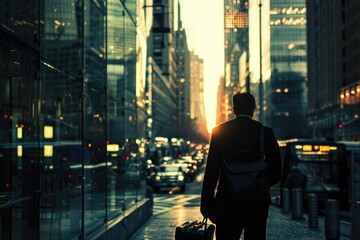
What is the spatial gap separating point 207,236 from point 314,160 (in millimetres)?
21669

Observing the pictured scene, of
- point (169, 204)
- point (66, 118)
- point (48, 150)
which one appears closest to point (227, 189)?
point (48, 150)

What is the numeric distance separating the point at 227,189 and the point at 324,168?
72.4 ft

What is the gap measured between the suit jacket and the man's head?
A: 0.40 feet

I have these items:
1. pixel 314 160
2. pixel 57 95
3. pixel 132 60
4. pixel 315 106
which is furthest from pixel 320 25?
pixel 57 95

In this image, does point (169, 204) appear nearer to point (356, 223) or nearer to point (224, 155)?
point (356, 223)

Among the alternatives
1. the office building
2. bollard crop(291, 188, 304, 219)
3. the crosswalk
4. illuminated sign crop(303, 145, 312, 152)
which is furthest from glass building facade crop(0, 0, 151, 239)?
the office building

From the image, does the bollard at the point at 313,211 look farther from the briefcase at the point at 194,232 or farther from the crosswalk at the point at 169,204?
the briefcase at the point at 194,232

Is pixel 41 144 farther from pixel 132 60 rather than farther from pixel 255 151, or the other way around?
pixel 132 60

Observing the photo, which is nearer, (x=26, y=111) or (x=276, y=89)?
(x=26, y=111)

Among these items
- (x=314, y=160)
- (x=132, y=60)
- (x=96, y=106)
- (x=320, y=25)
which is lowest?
(x=314, y=160)

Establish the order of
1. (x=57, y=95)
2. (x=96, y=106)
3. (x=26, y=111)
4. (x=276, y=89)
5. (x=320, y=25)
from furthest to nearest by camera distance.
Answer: (x=276, y=89)
(x=320, y=25)
(x=96, y=106)
(x=57, y=95)
(x=26, y=111)

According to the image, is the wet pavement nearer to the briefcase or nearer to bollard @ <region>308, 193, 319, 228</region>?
bollard @ <region>308, 193, 319, 228</region>

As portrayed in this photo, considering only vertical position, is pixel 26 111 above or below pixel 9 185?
above

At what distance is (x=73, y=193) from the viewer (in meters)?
8.43
